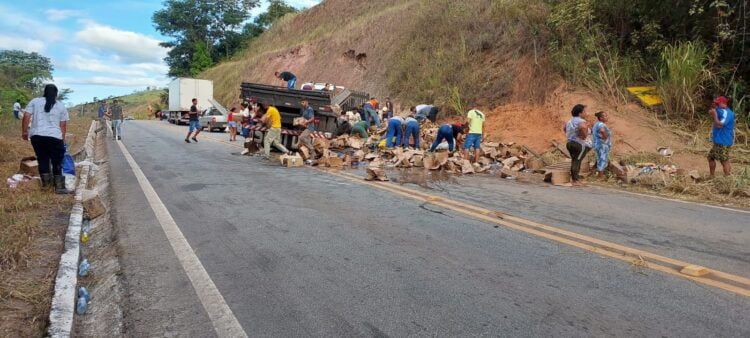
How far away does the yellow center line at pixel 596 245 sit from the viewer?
156 inches

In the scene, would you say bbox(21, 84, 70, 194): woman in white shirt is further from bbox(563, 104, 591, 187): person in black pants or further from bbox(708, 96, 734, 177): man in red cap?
bbox(708, 96, 734, 177): man in red cap

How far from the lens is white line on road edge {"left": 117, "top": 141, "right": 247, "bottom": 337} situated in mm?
3230

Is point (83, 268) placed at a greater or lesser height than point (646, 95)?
lesser

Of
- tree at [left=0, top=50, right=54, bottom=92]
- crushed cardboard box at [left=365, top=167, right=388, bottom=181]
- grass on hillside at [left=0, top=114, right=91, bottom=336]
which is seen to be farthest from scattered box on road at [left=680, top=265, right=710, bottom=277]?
tree at [left=0, top=50, right=54, bottom=92]

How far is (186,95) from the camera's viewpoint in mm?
37531

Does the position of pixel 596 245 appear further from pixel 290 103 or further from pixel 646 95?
pixel 290 103

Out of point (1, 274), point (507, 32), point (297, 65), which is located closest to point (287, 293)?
point (1, 274)

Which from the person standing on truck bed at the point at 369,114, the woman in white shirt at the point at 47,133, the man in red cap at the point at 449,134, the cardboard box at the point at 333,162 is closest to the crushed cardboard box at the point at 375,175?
the cardboard box at the point at 333,162

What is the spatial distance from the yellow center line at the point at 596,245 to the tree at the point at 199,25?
5896cm

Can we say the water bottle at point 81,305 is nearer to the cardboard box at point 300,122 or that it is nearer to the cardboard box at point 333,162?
the cardboard box at point 333,162

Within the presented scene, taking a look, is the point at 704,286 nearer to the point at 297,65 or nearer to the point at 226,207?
the point at 226,207

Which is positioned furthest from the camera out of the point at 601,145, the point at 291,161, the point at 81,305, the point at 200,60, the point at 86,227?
the point at 200,60

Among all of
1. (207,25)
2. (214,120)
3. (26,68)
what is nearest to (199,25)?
(207,25)

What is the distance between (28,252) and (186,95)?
35.0 meters
